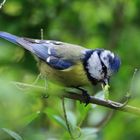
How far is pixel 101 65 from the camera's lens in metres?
2.56

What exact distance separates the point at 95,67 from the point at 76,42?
3.72 ft

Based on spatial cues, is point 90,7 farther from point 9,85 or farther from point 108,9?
point 9,85

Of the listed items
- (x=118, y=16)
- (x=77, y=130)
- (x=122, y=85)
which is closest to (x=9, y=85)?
(x=77, y=130)

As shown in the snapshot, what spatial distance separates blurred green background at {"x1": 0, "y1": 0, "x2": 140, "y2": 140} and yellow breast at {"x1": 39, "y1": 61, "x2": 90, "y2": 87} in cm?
9

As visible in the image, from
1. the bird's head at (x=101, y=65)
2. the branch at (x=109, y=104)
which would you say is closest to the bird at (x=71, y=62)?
the bird's head at (x=101, y=65)

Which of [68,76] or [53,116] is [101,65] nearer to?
[68,76]

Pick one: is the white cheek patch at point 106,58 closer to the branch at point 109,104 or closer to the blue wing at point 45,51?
the blue wing at point 45,51

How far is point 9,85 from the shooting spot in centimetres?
93

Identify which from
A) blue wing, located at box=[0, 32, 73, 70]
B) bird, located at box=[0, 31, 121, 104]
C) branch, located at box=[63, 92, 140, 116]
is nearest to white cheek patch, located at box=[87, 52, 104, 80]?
bird, located at box=[0, 31, 121, 104]

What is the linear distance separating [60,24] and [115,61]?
3.27ft

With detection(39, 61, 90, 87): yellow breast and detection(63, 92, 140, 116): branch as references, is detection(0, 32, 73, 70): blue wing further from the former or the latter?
detection(63, 92, 140, 116): branch

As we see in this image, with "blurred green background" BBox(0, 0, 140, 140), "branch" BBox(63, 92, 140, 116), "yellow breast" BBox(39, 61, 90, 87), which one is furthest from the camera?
"yellow breast" BBox(39, 61, 90, 87)

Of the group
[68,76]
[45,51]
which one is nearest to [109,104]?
[68,76]

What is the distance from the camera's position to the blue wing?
105 inches
